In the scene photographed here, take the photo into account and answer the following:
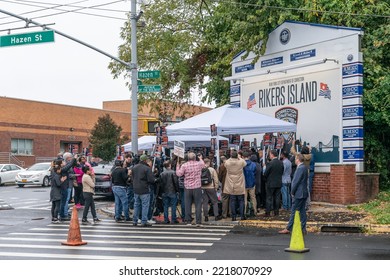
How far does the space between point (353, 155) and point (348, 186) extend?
3.68ft

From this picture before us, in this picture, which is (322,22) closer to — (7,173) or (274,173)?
(274,173)

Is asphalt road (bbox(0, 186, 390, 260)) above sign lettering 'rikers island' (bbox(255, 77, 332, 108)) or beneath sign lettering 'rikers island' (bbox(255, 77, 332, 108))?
beneath

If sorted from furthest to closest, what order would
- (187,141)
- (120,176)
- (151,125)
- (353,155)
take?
(187,141) < (151,125) < (353,155) < (120,176)

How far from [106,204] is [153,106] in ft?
43.0

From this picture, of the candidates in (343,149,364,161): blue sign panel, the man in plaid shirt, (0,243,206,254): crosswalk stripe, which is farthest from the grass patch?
(0,243,206,254): crosswalk stripe

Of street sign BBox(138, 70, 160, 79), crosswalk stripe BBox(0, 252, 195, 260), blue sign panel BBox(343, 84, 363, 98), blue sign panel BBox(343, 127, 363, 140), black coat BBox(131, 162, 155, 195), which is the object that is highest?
street sign BBox(138, 70, 160, 79)

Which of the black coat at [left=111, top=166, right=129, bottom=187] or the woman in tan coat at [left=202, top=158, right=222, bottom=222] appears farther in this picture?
the black coat at [left=111, top=166, right=129, bottom=187]

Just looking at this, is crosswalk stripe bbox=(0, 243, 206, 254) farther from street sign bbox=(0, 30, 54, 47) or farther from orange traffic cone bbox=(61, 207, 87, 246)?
street sign bbox=(0, 30, 54, 47)

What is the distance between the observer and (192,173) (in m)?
15.6

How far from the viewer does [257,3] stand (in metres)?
21.8

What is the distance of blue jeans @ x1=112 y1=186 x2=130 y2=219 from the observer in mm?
16516

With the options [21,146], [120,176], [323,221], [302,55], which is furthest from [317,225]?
[21,146]

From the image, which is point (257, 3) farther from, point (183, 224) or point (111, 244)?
point (111, 244)

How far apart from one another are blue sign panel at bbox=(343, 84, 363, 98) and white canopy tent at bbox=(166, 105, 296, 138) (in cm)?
198
